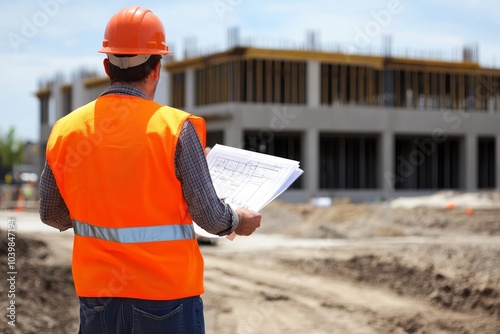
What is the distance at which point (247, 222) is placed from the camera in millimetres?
2461

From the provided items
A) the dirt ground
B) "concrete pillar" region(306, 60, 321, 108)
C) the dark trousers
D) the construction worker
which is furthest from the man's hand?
"concrete pillar" region(306, 60, 321, 108)

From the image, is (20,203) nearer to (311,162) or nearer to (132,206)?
(311,162)

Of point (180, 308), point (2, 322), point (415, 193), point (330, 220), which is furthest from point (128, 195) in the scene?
point (415, 193)

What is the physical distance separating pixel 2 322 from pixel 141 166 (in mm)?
→ 4430

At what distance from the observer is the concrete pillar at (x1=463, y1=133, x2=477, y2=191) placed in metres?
35.1

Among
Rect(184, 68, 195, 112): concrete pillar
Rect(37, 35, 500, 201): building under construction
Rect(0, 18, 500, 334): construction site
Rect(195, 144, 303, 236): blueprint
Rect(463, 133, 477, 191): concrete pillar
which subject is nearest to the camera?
Rect(195, 144, 303, 236): blueprint

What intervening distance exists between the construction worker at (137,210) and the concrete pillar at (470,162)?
34.4 m

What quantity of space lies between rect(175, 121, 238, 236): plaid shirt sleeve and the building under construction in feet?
91.2

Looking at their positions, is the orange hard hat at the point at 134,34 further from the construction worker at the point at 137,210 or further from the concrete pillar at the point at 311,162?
the concrete pillar at the point at 311,162

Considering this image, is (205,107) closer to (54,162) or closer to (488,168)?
(488,168)

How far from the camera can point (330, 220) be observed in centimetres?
2056

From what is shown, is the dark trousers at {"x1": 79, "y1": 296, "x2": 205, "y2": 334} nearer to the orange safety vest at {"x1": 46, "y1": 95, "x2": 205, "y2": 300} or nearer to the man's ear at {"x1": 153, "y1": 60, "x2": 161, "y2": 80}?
the orange safety vest at {"x1": 46, "y1": 95, "x2": 205, "y2": 300}

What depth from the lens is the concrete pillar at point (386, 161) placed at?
33406mm

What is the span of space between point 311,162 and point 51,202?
29716mm
